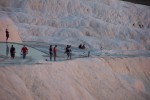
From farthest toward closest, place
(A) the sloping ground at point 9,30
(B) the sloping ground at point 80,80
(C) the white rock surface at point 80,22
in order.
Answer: (C) the white rock surface at point 80,22 < (A) the sloping ground at point 9,30 < (B) the sloping ground at point 80,80

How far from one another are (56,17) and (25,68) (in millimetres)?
23717

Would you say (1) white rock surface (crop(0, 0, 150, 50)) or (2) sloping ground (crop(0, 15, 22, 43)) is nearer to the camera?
(2) sloping ground (crop(0, 15, 22, 43))

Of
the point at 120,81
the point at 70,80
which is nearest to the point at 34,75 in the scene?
the point at 70,80

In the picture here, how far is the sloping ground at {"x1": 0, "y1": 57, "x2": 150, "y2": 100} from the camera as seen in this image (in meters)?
17.8

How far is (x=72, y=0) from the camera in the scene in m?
44.5

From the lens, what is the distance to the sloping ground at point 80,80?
17.8 metres

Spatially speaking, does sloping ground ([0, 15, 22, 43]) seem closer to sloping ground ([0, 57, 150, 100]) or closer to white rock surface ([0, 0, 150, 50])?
sloping ground ([0, 57, 150, 100])

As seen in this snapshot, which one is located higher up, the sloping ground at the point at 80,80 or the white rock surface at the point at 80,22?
the white rock surface at the point at 80,22

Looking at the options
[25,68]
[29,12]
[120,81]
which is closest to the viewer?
[25,68]

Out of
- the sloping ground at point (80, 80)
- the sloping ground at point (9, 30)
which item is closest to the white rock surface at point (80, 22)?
the sloping ground at point (9, 30)

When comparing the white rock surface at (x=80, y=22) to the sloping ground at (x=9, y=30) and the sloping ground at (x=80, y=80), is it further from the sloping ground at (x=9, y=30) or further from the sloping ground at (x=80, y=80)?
the sloping ground at (x=80, y=80)

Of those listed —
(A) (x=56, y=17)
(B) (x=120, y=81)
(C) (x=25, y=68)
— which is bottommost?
(B) (x=120, y=81)

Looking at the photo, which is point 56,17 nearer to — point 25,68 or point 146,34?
point 146,34

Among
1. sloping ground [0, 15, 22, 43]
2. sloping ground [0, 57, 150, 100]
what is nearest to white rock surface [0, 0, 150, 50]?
sloping ground [0, 15, 22, 43]
